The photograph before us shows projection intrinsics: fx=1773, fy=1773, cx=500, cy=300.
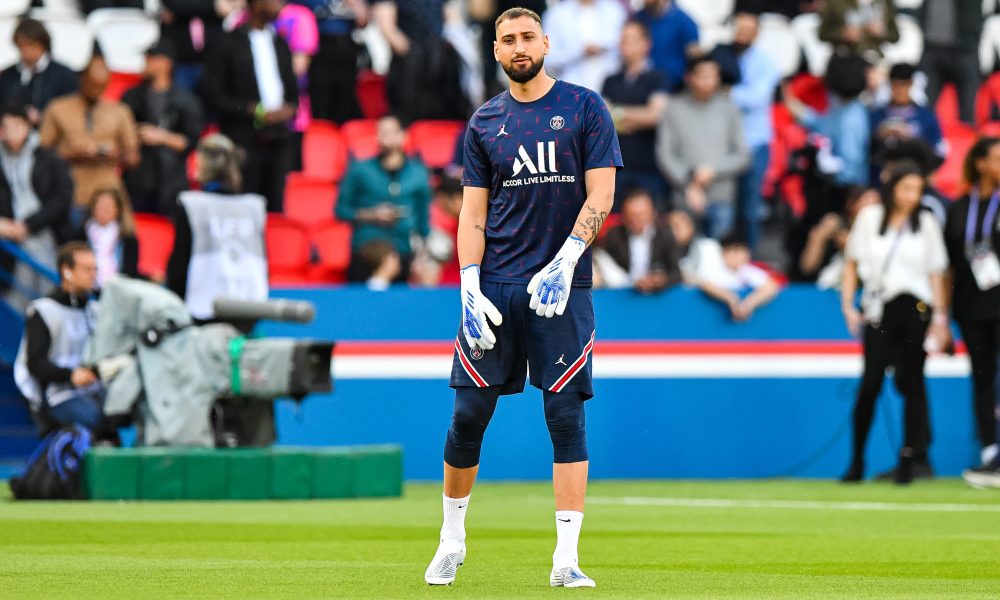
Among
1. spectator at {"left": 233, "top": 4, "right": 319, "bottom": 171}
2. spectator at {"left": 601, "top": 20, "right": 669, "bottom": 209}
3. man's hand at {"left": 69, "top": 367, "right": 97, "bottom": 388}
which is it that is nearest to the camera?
man's hand at {"left": 69, "top": 367, "right": 97, "bottom": 388}

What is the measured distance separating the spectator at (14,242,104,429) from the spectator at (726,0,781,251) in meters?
6.58

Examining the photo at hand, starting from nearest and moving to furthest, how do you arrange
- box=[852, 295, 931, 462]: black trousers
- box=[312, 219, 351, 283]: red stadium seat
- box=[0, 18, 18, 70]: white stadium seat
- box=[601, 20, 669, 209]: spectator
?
box=[852, 295, 931, 462]: black trousers
box=[312, 219, 351, 283]: red stadium seat
box=[601, 20, 669, 209]: spectator
box=[0, 18, 18, 70]: white stadium seat

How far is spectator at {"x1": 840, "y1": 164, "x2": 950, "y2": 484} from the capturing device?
44.9ft

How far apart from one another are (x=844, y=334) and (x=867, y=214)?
159 centimetres

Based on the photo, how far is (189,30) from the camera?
1702 cm

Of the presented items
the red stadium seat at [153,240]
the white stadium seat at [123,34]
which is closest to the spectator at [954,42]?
the white stadium seat at [123,34]

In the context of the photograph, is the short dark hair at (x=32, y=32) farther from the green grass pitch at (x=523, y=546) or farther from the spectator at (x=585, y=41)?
the green grass pitch at (x=523, y=546)

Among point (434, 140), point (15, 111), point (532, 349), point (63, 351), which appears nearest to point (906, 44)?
point (434, 140)

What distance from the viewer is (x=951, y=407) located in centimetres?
1524

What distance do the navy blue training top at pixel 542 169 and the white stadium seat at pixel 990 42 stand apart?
46.8 feet

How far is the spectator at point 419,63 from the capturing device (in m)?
17.4

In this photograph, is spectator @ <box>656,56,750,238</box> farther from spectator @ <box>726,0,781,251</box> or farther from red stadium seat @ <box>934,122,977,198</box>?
red stadium seat @ <box>934,122,977,198</box>

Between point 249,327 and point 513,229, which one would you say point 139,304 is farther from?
point 513,229

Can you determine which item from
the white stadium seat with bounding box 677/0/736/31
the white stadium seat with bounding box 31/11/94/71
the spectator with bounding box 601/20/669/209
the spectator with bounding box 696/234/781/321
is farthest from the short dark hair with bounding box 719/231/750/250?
the white stadium seat with bounding box 31/11/94/71
